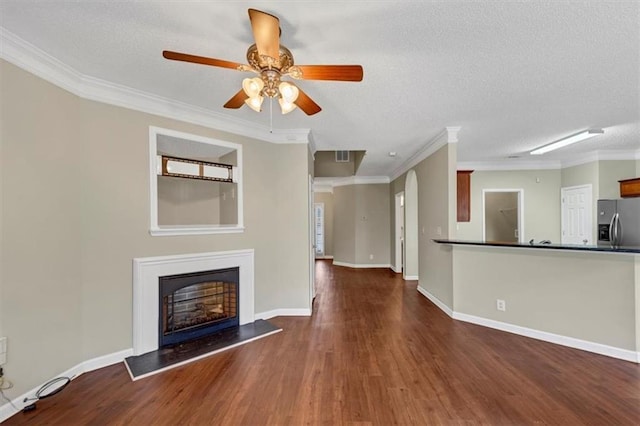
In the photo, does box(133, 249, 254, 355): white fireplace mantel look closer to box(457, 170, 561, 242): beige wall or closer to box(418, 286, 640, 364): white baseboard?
box(418, 286, 640, 364): white baseboard

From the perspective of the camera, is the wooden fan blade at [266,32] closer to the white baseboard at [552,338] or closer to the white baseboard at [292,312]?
the white baseboard at [292,312]

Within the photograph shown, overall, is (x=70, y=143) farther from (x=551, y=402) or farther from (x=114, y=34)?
(x=551, y=402)

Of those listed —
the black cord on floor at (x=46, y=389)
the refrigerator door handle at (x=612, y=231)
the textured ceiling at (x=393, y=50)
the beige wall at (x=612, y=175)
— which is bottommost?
the black cord on floor at (x=46, y=389)

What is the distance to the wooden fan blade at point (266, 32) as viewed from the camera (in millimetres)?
1283

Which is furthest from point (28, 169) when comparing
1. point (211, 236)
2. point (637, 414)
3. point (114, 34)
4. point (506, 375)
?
point (637, 414)

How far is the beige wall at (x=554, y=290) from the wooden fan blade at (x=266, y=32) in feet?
10.8

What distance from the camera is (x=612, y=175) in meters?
4.90

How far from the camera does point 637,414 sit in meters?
1.75

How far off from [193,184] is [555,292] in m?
4.44

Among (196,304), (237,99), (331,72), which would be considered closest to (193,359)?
(196,304)

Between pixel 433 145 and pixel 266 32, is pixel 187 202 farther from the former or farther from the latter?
pixel 433 145

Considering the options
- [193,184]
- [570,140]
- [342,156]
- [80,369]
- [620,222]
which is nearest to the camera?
[80,369]

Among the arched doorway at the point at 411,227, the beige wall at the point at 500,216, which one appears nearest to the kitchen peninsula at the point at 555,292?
the arched doorway at the point at 411,227

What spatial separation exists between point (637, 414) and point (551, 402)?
495 millimetres
